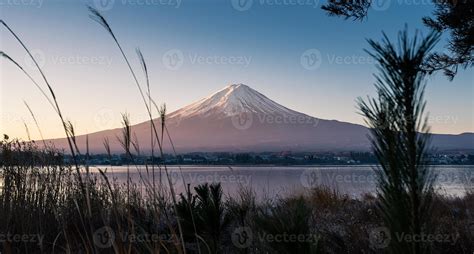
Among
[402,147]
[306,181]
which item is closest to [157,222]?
[402,147]

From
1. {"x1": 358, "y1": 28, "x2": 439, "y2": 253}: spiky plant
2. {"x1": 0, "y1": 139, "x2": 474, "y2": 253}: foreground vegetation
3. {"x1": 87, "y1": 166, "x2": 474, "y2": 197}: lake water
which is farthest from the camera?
{"x1": 87, "y1": 166, "x2": 474, "y2": 197}: lake water

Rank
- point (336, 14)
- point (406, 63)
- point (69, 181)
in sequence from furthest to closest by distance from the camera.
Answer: point (69, 181), point (336, 14), point (406, 63)

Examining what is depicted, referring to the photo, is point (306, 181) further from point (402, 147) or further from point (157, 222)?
point (402, 147)

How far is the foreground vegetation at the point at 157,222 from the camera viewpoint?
204 centimetres

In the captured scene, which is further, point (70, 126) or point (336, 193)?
point (336, 193)

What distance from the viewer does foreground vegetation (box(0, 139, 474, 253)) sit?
2039mm

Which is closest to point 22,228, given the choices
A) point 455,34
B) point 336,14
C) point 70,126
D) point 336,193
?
point 70,126

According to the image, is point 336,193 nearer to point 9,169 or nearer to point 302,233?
point 9,169

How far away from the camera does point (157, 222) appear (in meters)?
2.59

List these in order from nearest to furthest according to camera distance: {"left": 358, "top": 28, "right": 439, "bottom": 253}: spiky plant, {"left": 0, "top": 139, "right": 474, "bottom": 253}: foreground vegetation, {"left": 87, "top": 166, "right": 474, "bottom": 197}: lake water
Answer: {"left": 358, "top": 28, "right": 439, "bottom": 253}: spiky plant, {"left": 0, "top": 139, "right": 474, "bottom": 253}: foreground vegetation, {"left": 87, "top": 166, "right": 474, "bottom": 197}: lake water

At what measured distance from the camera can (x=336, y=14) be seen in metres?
5.91

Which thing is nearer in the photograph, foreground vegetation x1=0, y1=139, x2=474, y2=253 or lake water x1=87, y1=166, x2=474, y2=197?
foreground vegetation x1=0, y1=139, x2=474, y2=253

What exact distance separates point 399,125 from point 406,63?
0.11 metres

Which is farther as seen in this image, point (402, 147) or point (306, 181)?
point (306, 181)
